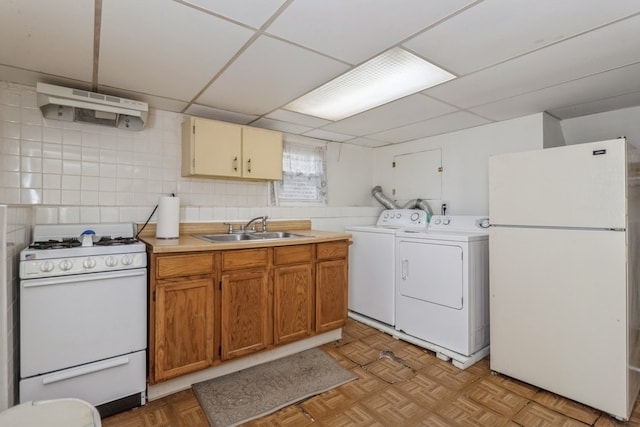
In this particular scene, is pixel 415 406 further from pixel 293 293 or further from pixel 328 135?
pixel 328 135

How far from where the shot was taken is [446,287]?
257 cm

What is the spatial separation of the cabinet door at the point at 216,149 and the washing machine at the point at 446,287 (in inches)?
65.3

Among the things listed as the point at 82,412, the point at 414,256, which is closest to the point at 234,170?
the point at 414,256

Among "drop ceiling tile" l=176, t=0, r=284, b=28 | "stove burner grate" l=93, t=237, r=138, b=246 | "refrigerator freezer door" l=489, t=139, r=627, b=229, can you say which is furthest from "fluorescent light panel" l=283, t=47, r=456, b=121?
"stove burner grate" l=93, t=237, r=138, b=246

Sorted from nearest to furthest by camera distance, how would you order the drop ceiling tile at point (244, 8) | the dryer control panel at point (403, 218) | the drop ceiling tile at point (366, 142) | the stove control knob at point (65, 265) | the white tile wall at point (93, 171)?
the drop ceiling tile at point (244, 8), the stove control knob at point (65, 265), the white tile wall at point (93, 171), the dryer control panel at point (403, 218), the drop ceiling tile at point (366, 142)

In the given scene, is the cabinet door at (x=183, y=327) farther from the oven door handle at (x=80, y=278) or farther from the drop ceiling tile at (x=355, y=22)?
the drop ceiling tile at (x=355, y=22)

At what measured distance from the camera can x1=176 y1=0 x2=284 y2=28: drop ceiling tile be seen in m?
1.32

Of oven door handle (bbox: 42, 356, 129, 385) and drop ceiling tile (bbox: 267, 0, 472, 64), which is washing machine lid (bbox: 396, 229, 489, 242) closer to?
drop ceiling tile (bbox: 267, 0, 472, 64)

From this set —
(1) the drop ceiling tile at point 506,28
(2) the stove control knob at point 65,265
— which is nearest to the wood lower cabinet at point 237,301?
(2) the stove control knob at point 65,265

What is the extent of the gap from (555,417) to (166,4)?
2972mm

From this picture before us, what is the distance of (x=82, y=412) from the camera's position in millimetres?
1099

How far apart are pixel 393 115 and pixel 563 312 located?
1.94 m

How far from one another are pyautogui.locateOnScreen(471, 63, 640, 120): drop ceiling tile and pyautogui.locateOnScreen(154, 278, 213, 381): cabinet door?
103 inches

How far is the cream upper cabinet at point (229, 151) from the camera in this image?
102 inches
